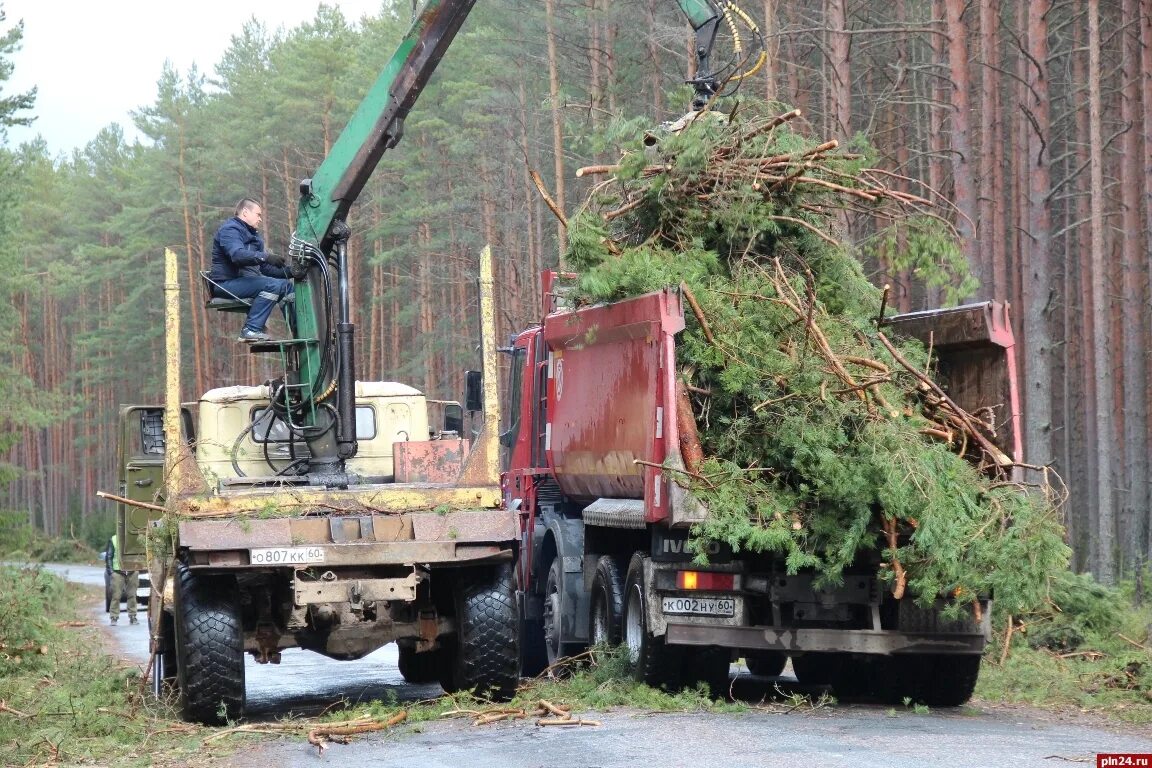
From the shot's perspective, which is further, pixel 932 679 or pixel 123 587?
pixel 123 587

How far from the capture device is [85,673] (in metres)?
12.7

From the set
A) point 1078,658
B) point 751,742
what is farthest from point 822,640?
point 1078,658

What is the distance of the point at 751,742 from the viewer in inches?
332

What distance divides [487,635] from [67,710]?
9.54 feet

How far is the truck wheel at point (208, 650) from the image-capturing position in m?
9.61

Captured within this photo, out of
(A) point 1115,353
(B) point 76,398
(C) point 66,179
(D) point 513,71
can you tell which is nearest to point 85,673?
(A) point 1115,353

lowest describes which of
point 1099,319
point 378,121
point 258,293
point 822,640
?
point 822,640

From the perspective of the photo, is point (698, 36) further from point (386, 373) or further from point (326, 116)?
point (386, 373)

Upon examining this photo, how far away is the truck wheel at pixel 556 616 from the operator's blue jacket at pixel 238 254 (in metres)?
3.66

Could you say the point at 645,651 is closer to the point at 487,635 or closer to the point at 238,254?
the point at 487,635

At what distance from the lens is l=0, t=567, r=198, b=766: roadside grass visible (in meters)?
8.82

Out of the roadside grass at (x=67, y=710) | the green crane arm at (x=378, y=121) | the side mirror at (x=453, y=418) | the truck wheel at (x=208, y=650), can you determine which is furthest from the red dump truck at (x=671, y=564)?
the roadside grass at (x=67, y=710)

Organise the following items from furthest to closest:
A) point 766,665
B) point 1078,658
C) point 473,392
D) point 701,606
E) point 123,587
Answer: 1. point 123,587
2. point 473,392
3. point 766,665
4. point 1078,658
5. point 701,606

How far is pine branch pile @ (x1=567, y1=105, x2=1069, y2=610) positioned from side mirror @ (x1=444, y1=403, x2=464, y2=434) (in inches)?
106
